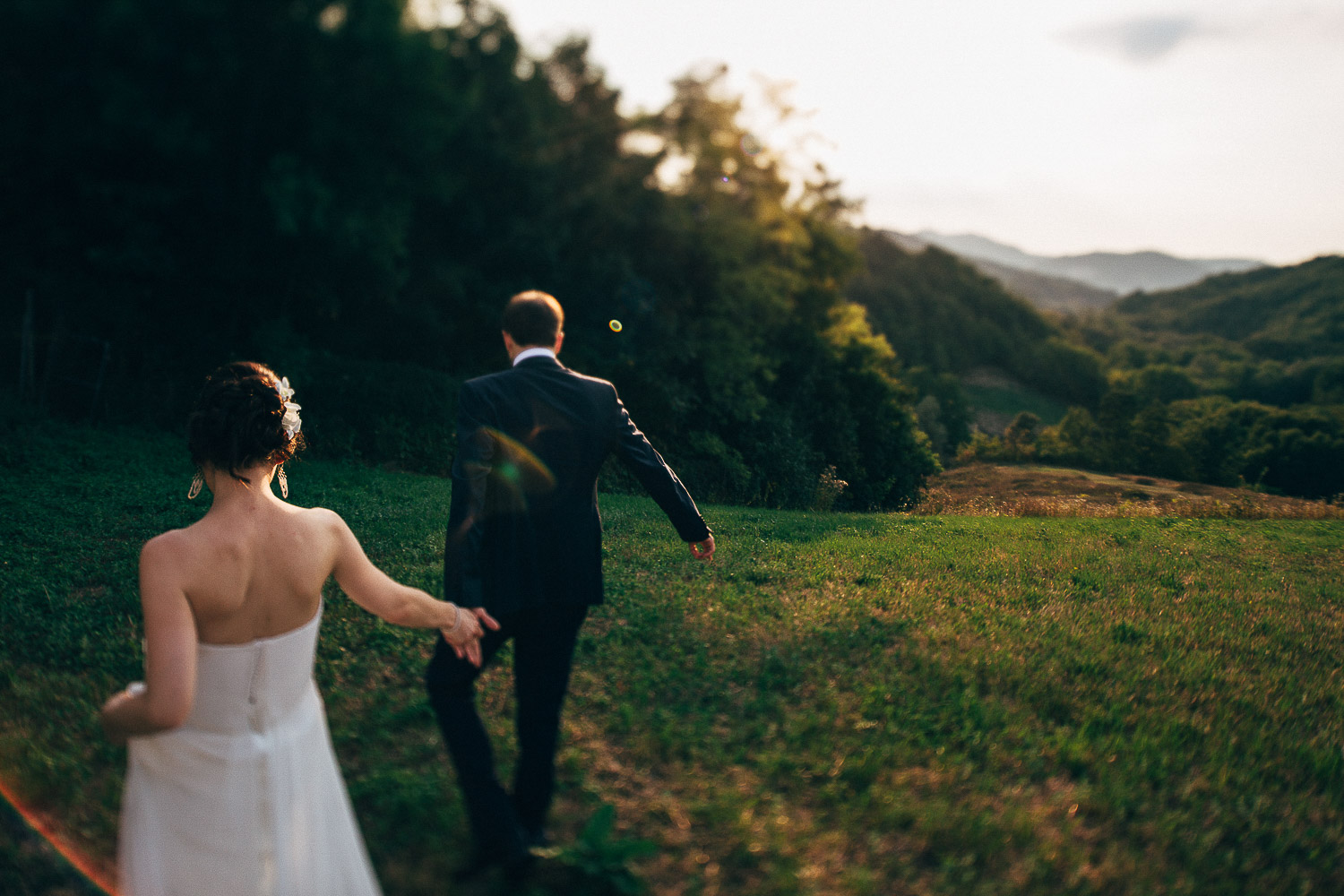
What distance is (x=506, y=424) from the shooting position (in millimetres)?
3203

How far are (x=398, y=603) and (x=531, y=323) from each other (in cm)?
136

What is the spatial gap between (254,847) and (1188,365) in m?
108

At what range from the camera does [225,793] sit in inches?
93.4

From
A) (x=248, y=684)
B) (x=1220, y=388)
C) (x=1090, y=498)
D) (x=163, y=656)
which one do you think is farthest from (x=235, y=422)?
(x=1220, y=388)

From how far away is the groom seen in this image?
3.04 meters

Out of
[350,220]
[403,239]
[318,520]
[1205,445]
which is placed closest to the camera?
[318,520]

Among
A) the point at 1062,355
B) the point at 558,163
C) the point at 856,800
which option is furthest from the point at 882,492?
the point at 1062,355

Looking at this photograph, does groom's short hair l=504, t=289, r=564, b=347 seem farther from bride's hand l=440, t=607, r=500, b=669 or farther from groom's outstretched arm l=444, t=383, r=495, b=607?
bride's hand l=440, t=607, r=500, b=669

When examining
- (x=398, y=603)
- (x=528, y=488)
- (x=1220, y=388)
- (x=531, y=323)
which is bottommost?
(x=398, y=603)

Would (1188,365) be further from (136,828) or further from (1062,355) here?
(136,828)

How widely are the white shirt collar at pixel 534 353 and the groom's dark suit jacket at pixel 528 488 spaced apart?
0.02 metres

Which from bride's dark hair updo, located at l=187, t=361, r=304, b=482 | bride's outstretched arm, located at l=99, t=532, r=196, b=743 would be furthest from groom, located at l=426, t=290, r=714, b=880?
bride's outstretched arm, located at l=99, t=532, r=196, b=743

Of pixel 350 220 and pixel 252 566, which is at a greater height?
pixel 350 220

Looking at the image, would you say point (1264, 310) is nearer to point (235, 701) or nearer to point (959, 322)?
point (959, 322)
